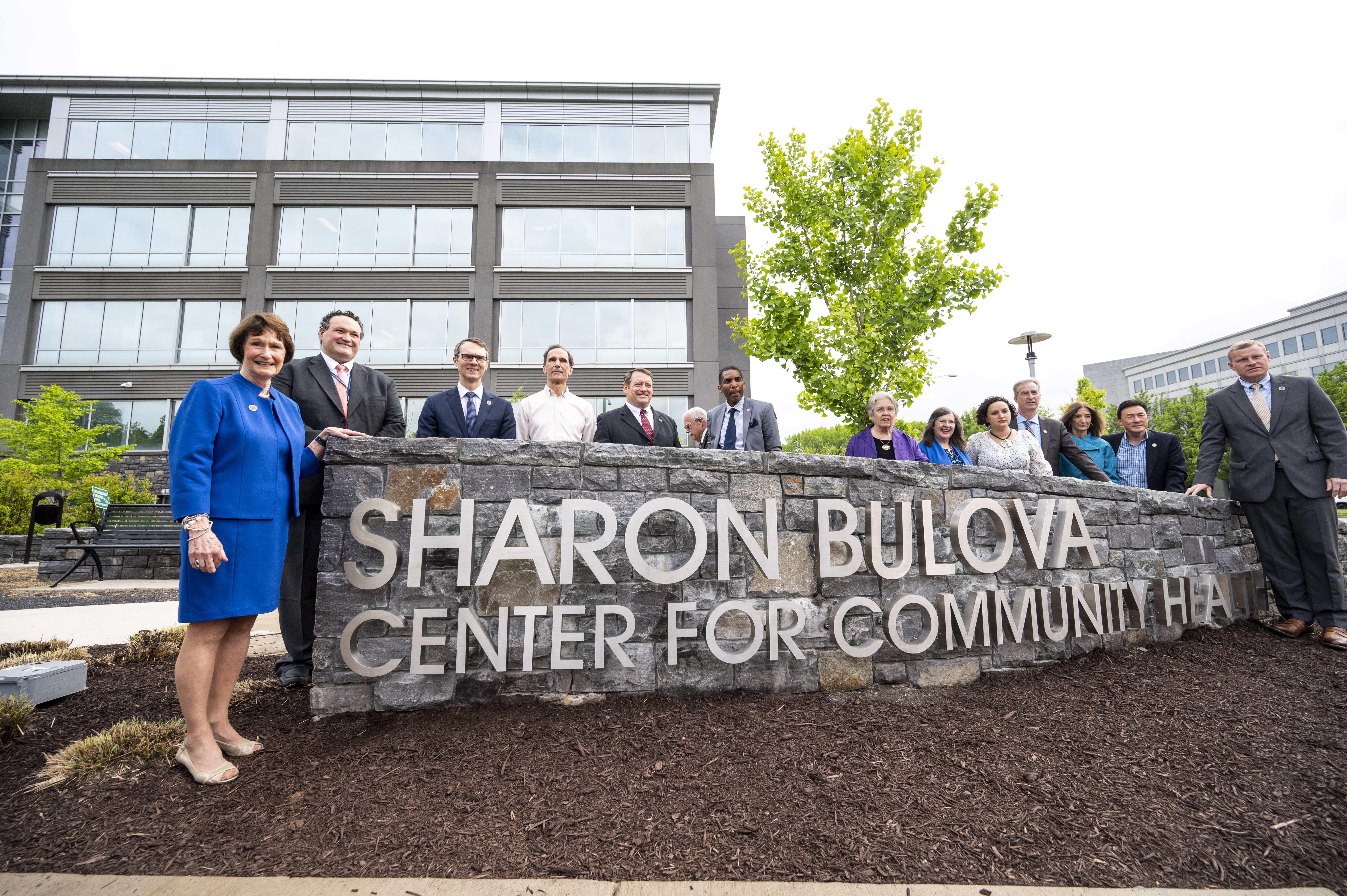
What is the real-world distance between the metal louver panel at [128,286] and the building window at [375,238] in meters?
2.27

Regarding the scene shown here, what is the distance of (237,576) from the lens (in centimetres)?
239

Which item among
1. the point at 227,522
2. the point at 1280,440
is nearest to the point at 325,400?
the point at 227,522

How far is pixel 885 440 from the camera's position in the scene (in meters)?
4.62

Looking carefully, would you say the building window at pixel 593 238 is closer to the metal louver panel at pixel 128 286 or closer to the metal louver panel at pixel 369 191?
the metal louver panel at pixel 369 191

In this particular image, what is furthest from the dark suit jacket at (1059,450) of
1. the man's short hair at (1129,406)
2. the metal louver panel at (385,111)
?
the metal louver panel at (385,111)

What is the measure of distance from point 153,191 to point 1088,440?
1034 inches

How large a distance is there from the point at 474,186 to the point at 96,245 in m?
12.3

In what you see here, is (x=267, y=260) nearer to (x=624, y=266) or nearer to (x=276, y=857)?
(x=624, y=266)

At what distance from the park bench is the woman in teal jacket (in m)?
10.9

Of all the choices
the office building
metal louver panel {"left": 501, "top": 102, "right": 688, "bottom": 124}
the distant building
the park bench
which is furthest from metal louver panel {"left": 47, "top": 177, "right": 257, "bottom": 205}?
the distant building

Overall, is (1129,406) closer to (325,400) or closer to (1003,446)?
(1003,446)

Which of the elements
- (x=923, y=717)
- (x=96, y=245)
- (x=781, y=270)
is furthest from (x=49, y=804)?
(x=96, y=245)

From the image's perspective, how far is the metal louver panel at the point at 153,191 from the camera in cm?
1900

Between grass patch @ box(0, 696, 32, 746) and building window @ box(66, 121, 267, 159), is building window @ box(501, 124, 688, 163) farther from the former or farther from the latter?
grass patch @ box(0, 696, 32, 746)
